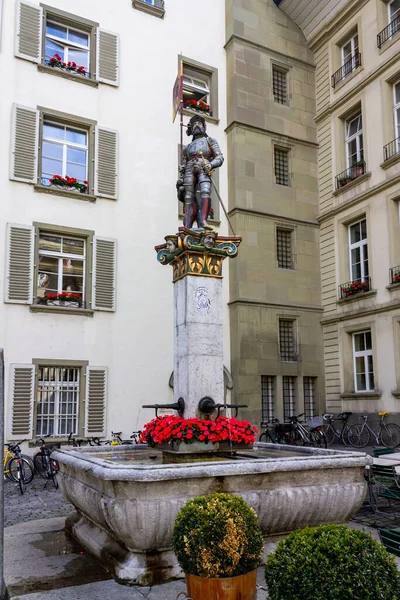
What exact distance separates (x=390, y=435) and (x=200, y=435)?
10.5 meters

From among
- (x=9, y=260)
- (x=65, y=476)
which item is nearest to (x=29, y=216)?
(x=9, y=260)

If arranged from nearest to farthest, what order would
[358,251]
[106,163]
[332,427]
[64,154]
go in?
[64,154] < [106,163] < [332,427] < [358,251]

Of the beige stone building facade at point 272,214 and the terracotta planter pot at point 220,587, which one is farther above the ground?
the beige stone building facade at point 272,214

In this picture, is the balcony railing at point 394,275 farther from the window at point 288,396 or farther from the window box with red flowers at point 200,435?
the window box with red flowers at point 200,435

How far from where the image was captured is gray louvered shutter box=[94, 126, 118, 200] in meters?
16.2

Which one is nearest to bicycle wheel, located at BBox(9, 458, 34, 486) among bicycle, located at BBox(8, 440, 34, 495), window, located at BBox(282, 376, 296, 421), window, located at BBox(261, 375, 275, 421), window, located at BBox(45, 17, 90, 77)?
bicycle, located at BBox(8, 440, 34, 495)

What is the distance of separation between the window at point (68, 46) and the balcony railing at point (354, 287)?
10.3 meters

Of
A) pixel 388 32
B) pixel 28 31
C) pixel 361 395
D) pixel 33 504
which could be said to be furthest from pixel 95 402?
pixel 388 32

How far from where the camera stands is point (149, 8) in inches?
709

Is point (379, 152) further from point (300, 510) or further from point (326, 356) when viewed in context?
point (300, 510)

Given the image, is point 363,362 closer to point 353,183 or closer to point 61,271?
point 353,183

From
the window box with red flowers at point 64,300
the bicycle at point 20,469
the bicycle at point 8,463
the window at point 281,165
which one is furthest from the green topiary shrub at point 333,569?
the window at point 281,165

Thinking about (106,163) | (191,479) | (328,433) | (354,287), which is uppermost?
(106,163)

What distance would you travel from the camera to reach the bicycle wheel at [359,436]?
650 inches
